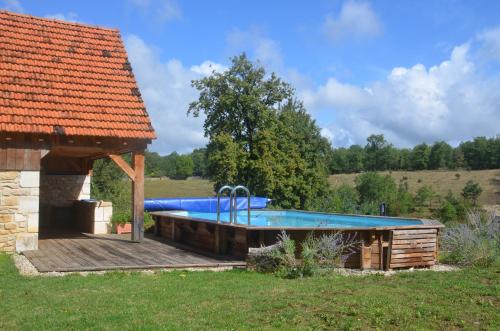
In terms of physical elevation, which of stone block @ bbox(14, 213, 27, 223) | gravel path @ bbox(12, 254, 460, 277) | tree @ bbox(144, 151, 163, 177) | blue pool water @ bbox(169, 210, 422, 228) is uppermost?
tree @ bbox(144, 151, 163, 177)

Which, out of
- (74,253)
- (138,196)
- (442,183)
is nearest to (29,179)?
(74,253)

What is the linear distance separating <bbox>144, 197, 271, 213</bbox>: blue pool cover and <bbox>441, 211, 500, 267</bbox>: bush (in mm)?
8947

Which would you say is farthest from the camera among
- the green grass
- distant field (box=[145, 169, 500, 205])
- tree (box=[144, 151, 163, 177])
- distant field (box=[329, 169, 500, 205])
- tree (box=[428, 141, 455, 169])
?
tree (box=[428, 141, 455, 169])

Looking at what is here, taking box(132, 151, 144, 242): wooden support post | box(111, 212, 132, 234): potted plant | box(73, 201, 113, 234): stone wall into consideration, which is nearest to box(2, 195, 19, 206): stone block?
box(132, 151, 144, 242): wooden support post

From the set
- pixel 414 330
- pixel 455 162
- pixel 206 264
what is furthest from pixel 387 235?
pixel 455 162

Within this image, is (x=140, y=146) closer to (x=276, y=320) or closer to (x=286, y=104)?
(x=276, y=320)

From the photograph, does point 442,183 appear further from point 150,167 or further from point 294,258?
point 294,258

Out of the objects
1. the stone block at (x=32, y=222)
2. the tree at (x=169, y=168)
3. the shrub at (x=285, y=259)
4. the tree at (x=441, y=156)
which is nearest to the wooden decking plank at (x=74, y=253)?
the stone block at (x=32, y=222)

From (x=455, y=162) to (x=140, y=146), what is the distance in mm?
61286

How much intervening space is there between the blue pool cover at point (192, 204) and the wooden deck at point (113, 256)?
337cm

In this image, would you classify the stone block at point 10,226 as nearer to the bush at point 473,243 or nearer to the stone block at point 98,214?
the stone block at point 98,214

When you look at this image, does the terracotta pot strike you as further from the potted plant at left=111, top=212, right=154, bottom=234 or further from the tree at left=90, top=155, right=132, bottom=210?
the tree at left=90, top=155, right=132, bottom=210

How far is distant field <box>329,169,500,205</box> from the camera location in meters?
48.2

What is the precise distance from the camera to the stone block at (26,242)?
11586 mm
